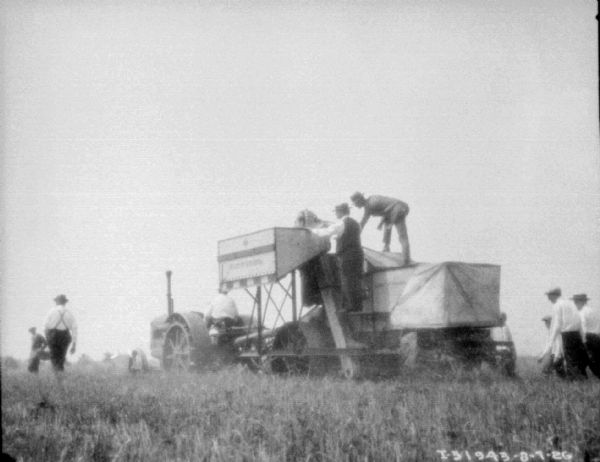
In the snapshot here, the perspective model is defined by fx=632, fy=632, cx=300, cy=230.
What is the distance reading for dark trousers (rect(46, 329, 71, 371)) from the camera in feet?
46.6

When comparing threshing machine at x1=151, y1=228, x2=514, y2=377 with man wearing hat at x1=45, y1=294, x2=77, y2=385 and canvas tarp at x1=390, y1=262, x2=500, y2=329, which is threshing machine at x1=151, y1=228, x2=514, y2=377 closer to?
canvas tarp at x1=390, y1=262, x2=500, y2=329

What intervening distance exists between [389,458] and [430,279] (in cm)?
598

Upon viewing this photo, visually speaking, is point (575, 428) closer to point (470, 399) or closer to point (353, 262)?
point (470, 399)

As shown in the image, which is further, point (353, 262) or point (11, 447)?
point (353, 262)

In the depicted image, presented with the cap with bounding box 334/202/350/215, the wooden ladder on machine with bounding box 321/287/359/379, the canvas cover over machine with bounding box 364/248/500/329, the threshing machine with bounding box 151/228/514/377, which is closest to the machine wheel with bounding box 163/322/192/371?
the threshing machine with bounding box 151/228/514/377

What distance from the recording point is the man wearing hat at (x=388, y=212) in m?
11.0

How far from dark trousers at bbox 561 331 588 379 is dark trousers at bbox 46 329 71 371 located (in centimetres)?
1045

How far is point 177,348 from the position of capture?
13602mm

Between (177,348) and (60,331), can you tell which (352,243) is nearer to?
(177,348)

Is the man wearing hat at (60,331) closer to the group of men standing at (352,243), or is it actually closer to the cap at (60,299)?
the cap at (60,299)

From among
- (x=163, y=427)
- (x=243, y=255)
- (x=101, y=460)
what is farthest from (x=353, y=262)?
(x=101, y=460)

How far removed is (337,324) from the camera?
1037cm

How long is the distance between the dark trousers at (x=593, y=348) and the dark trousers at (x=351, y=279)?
150 inches

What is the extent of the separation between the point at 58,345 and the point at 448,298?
933 cm
